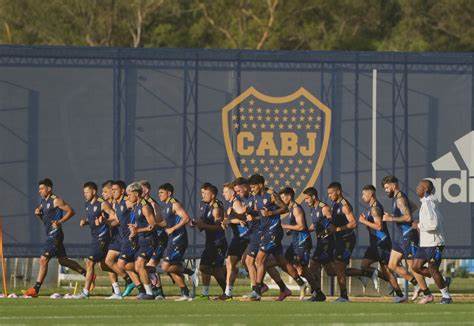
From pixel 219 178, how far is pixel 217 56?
6.91 feet

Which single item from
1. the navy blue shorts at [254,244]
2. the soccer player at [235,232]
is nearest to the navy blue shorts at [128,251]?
the soccer player at [235,232]

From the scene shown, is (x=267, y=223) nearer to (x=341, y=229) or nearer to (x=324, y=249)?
(x=324, y=249)

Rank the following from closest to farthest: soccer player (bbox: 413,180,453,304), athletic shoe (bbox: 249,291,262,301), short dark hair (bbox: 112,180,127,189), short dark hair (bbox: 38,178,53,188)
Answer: soccer player (bbox: 413,180,453,304), athletic shoe (bbox: 249,291,262,301), short dark hair (bbox: 38,178,53,188), short dark hair (bbox: 112,180,127,189)

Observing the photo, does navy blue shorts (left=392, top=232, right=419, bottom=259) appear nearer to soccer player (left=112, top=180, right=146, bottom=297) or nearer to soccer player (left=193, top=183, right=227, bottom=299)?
soccer player (left=193, top=183, right=227, bottom=299)

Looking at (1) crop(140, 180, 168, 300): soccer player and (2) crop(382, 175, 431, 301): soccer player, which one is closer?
(2) crop(382, 175, 431, 301): soccer player

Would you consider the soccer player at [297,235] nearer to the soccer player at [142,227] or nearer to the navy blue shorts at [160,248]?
the navy blue shorts at [160,248]

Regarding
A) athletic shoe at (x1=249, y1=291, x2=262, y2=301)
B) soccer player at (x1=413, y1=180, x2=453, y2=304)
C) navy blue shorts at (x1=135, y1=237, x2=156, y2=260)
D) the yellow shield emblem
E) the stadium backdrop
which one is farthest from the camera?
the yellow shield emblem

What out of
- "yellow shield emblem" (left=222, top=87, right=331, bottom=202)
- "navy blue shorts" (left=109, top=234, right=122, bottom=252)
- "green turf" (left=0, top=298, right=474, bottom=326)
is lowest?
"green turf" (left=0, top=298, right=474, bottom=326)

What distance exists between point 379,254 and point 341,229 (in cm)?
87

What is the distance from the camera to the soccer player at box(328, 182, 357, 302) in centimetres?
2528

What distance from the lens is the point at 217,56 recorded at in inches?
1129

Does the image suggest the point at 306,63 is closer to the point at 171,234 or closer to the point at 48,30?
the point at 171,234

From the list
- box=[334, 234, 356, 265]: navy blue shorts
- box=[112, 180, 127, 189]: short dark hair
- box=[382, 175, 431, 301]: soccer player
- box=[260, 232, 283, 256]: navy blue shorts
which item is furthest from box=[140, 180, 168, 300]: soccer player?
box=[382, 175, 431, 301]: soccer player

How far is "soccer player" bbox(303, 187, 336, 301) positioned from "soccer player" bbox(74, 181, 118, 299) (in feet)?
10.0
